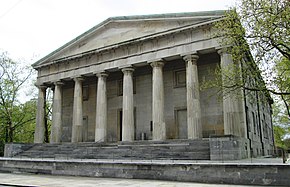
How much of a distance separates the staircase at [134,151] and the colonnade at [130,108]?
1728 millimetres

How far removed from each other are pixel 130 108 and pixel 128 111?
1.10 ft

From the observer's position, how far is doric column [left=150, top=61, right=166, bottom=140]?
73.5 feet

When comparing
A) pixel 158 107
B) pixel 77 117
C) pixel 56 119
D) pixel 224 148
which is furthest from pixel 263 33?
pixel 56 119

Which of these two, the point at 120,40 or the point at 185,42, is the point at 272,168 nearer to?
the point at 185,42

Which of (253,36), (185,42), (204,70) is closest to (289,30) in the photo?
(253,36)

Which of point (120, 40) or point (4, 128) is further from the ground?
point (120, 40)

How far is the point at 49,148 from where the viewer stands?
1007 inches

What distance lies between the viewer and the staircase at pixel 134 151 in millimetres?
17848

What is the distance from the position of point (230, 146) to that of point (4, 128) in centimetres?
3210

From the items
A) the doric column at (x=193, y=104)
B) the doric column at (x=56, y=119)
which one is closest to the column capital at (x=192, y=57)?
the doric column at (x=193, y=104)

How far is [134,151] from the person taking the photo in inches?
786

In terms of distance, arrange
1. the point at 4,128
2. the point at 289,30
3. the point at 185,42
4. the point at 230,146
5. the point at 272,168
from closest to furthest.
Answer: the point at 272,168
the point at 289,30
the point at 230,146
the point at 185,42
the point at 4,128

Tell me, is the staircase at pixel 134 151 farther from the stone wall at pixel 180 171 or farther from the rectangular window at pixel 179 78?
the rectangular window at pixel 179 78

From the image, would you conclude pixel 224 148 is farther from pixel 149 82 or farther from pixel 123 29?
pixel 123 29
